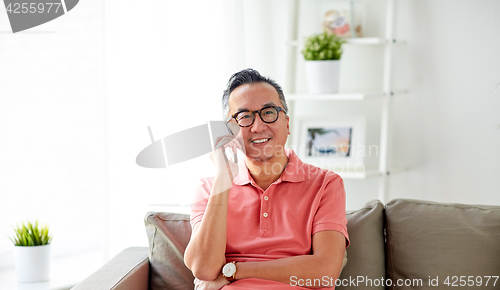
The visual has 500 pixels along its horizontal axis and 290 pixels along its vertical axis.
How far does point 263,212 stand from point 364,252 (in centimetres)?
43

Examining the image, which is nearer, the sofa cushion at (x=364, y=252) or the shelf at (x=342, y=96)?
the sofa cushion at (x=364, y=252)

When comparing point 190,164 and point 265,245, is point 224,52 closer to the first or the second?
point 190,164

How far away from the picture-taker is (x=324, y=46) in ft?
8.07

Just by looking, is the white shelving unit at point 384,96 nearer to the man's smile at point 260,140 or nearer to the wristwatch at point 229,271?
the man's smile at point 260,140

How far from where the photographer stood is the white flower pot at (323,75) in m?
2.46

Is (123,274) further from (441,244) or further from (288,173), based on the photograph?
(441,244)

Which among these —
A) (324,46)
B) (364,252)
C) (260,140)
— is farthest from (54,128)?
(364,252)

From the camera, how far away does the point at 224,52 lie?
248 cm

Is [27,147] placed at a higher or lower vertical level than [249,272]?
higher

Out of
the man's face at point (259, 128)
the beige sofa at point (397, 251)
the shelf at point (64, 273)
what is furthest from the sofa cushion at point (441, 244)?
the shelf at point (64, 273)

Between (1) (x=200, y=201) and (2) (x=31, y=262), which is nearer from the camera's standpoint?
(1) (x=200, y=201)

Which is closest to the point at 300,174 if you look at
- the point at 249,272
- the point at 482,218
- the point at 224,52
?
the point at 249,272

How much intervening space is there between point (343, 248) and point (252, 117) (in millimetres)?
546

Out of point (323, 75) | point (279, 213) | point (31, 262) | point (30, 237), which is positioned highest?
point (323, 75)
